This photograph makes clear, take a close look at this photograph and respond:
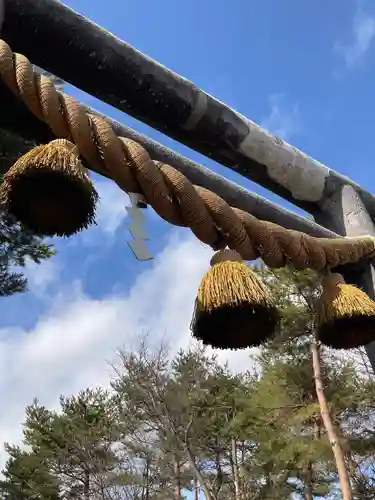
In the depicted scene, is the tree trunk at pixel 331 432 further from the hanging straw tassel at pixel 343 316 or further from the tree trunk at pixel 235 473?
the hanging straw tassel at pixel 343 316

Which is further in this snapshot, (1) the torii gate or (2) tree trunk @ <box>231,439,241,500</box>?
(2) tree trunk @ <box>231,439,241,500</box>

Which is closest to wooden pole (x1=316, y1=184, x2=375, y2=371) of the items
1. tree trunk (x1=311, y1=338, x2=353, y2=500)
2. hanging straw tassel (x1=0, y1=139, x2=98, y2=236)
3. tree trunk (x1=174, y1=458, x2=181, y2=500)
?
hanging straw tassel (x1=0, y1=139, x2=98, y2=236)

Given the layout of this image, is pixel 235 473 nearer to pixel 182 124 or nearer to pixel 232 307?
pixel 182 124

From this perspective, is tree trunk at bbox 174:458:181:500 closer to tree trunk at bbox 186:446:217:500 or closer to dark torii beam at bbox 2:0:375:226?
tree trunk at bbox 186:446:217:500

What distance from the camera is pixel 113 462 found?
15.1 m

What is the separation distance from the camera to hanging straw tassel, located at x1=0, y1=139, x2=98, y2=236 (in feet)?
3.12

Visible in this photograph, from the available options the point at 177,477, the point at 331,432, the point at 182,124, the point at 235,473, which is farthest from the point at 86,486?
the point at 182,124

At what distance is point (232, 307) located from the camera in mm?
1103

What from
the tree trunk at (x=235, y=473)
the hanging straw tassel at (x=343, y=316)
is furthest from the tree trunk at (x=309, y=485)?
the hanging straw tassel at (x=343, y=316)

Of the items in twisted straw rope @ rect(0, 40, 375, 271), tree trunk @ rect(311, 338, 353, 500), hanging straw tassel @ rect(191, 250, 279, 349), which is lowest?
hanging straw tassel @ rect(191, 250, 279, 349)

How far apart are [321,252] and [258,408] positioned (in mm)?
12007

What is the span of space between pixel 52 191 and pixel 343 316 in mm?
749

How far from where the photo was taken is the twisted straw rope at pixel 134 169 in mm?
1060

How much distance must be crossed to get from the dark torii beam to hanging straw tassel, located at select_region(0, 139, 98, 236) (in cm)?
42
